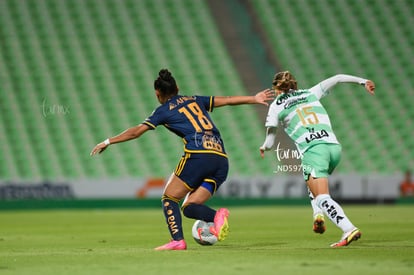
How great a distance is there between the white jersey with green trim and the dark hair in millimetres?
1117

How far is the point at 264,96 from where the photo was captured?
28.7ft

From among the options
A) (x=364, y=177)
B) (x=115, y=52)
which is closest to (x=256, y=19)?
(x=115, y=52)

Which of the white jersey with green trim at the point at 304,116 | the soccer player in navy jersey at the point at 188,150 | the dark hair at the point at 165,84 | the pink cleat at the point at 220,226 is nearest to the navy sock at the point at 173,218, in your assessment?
the soccer player in navy jersey at the point at 188,150

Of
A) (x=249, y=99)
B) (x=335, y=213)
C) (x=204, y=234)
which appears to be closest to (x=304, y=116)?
(x=249, y=99)

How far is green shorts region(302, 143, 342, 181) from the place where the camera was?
869 centimetres

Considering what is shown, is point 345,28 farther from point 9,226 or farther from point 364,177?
point 9,226

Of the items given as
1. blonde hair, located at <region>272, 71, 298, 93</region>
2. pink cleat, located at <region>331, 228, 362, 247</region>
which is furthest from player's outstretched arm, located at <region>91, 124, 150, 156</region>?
pink cleat, located at <region>331, 228, 362, 247</region>

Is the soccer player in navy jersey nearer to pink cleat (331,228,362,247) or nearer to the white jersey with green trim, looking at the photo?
the white jersey with green trim

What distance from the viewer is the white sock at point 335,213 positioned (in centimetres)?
834

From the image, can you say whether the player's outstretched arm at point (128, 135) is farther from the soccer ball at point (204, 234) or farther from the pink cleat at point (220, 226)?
the soccer ball at point (204, 234)

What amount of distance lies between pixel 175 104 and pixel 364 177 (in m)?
12.4

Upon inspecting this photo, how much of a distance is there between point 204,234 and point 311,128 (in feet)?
5.44

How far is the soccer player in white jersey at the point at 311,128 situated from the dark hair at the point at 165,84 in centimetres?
113

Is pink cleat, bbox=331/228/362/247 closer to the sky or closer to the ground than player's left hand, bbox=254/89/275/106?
closer to the ground
